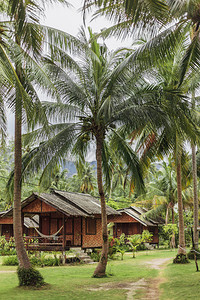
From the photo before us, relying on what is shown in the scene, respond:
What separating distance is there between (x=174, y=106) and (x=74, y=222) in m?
12.4

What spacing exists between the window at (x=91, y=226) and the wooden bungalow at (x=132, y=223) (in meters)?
8.14

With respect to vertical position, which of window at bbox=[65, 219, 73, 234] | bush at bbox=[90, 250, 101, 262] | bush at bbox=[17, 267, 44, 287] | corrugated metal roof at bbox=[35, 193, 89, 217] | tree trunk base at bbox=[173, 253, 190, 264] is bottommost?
bush at bbox=[90, 250, 101, 262]

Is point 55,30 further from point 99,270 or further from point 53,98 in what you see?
point 99,270

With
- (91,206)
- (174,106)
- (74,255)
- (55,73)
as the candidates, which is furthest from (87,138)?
(91,206)

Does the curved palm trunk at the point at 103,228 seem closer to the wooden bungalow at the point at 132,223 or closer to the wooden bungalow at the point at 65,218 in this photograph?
the wooden bungalow at the point at 65,218

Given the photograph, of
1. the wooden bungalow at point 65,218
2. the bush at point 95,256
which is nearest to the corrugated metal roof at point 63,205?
the wooden bungalow at point 65,218

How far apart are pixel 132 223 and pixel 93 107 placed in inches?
867

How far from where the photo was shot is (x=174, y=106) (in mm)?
10141

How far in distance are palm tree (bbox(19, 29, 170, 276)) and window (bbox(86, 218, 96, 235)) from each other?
30.2 feet

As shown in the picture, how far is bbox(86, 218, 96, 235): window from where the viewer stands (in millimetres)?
20997

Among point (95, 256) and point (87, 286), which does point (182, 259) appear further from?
point (87, 286)

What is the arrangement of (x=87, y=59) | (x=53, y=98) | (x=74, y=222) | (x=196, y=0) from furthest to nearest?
(x=74, y=222)
(x=87, y=59)
(x=53, y=98)
(x=196, y=0)

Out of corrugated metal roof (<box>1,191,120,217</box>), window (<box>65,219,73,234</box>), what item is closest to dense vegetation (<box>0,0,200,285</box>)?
corrugated metal roof (<box>1,191,120,217</box>)

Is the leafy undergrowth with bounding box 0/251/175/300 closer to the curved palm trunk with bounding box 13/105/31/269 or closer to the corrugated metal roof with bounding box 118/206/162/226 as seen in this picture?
the curved palm trunk with bounding box 13/105/31/269
